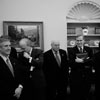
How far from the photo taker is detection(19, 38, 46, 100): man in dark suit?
12.5 ft

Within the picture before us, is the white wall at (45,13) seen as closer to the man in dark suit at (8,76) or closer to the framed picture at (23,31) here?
the framed picture at (23,31)

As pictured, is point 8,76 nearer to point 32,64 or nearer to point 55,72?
point 32,64

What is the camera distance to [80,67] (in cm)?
463

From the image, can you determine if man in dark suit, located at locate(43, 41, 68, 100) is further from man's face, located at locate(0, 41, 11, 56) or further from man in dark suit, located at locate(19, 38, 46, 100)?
man's face, located at locate(0, 41, 11, 56)

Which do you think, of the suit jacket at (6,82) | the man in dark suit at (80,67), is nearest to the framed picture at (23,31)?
the man in dark suit at (80,67)

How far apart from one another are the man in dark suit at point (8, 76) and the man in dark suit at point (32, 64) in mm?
849

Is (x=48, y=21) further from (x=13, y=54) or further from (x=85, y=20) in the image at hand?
(x=13, y=54)

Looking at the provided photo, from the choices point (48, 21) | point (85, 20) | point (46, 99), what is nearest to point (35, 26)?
point (48, 21)

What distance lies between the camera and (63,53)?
4.65m

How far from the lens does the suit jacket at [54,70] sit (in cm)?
446

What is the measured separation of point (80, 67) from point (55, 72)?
1.87ft

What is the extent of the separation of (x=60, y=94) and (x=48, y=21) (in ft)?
7.80

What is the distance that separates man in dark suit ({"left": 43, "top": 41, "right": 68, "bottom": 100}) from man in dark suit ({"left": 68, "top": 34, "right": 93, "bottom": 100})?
21cm

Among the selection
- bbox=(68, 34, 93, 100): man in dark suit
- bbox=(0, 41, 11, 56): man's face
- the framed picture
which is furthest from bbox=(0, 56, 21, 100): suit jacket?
the framed picture
